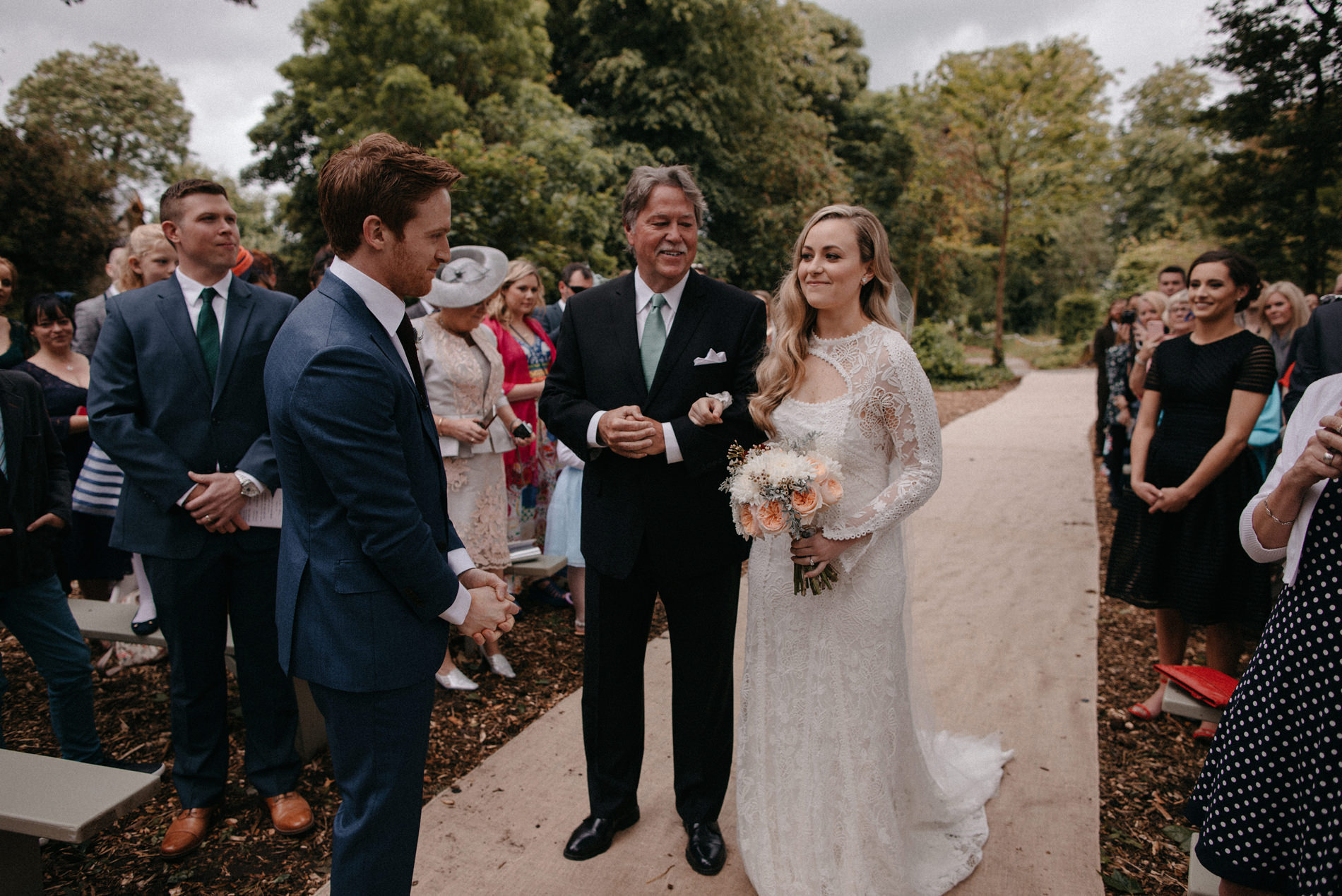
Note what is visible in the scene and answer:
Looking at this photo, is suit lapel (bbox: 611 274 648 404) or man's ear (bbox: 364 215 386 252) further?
suit lapel (bbox: 611 274 648 404)

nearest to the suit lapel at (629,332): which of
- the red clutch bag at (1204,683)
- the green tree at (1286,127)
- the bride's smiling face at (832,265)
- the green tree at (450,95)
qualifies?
the bride's smiling face at (832,265)

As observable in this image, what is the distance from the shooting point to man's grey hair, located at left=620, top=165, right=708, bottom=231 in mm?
2682

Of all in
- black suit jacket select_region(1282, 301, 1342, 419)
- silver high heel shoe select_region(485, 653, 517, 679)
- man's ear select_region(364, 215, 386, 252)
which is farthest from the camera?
silver high heel shoe select_region(485, 653, 517, 679)

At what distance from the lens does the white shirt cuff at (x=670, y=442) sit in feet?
8.69

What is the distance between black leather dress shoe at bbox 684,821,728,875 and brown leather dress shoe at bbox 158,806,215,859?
1923mm

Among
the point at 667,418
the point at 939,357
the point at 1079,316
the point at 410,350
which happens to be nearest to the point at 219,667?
the point at 410,350

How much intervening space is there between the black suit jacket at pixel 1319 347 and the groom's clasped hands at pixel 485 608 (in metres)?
4.22

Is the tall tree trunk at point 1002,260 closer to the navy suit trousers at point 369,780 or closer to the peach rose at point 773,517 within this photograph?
the peach rose at point 773,517

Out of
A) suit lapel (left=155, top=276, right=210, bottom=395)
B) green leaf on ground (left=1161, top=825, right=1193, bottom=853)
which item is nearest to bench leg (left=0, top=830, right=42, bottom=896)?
suit lapel (left=155, top=276, right=210, bottom=395)

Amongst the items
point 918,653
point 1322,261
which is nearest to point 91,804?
point 918,653

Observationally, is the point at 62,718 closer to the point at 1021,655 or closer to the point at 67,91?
the point at 1021,655

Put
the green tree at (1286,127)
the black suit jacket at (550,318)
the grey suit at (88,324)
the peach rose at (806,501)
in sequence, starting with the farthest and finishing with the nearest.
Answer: the green tree at (1286,127), the black suit jacket at (550,318), the grey suit at (88,324), the peach rose at (806,501)

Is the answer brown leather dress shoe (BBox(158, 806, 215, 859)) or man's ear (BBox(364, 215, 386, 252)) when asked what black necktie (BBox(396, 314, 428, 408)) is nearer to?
man's ear (BBox(364, 215, 386, 252))

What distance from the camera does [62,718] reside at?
3.16m
